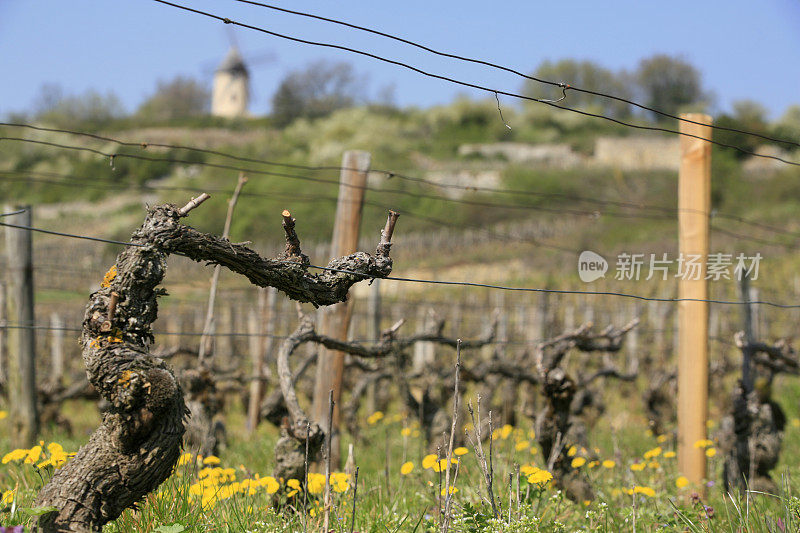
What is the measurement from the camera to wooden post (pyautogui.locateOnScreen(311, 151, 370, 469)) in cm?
597

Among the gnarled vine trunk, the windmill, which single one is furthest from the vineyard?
the windmill

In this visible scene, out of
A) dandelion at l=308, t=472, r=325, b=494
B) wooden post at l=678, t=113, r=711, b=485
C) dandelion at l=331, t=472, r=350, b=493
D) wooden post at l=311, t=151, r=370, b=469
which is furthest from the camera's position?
wooden post at l=311, t=151, r=370, b=469

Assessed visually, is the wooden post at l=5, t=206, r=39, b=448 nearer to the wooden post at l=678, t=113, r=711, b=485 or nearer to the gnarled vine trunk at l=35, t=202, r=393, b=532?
the gnarled vine trunk at l=35, t=202, r=393, b=532

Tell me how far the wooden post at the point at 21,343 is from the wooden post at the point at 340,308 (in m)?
2.73

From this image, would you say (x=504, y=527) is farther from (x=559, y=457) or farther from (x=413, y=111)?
(x=413, y=111)

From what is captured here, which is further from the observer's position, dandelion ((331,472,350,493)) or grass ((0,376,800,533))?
dandelion ((331,472,350,493))

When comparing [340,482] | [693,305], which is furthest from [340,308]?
[693,305]

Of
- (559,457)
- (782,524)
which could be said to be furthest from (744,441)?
(782,524)

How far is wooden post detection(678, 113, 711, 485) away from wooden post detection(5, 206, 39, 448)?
558cm

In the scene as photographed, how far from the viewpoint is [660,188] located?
47.2m

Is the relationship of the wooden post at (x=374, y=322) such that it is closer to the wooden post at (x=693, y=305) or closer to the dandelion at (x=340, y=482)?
the wooden post at (x=693, y=305)

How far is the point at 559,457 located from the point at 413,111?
74185mm

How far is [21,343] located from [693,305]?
5.80m

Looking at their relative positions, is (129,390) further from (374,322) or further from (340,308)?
(374,322)
